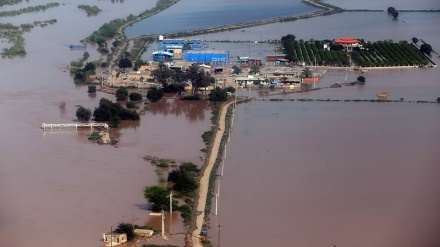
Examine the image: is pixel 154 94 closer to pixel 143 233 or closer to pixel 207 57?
pixel 207 57

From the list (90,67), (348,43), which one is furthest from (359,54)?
(90,67)

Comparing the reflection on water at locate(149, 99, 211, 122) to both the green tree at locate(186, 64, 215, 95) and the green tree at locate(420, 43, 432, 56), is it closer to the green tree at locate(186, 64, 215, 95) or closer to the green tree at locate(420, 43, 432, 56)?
the green tree at locate(186, 64, 215, 95)

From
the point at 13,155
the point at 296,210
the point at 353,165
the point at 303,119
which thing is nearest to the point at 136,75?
the point at 303,119

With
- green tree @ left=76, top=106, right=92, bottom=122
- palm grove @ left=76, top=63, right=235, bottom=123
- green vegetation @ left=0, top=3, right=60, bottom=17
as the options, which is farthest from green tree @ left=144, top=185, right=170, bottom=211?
green vegetation @ left=0, top=3, right=60, bottom=17

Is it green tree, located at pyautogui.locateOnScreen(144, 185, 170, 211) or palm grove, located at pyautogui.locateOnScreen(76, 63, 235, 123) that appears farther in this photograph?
palm grove, located at pyautogui.locateOnScreen(76, 63, 235, 123)

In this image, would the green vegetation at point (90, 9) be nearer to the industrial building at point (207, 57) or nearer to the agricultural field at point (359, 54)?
the agricultural field at point (359, 54)

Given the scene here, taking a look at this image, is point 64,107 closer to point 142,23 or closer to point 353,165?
point 353,165

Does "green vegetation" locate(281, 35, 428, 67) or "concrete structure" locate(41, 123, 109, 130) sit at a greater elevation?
"green vegetation" locate(281, 35, 428, 67)
